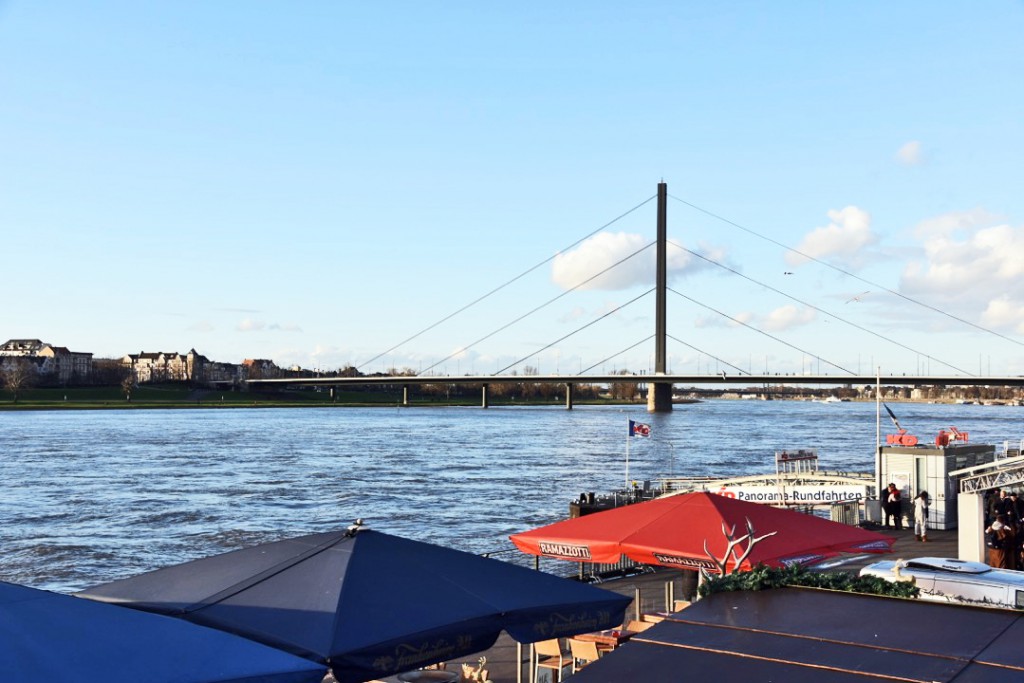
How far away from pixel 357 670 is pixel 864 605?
2.79 meters

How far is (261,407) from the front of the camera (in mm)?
150375

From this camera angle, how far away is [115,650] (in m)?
4.82

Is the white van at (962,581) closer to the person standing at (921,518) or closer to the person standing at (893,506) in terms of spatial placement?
the person standing at (921,518)

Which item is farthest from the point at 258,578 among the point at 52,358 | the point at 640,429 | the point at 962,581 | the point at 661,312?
the point at 52,358

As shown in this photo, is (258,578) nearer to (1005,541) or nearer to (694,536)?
(694,536)

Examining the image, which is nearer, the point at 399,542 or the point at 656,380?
the point at 399,542

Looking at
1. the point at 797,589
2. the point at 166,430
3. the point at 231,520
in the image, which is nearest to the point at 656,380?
the point at 166,430

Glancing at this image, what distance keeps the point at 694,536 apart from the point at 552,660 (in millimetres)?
2107

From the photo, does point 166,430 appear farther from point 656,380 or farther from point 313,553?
point 313,553

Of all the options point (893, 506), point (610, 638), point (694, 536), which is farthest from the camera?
point (893, 506)

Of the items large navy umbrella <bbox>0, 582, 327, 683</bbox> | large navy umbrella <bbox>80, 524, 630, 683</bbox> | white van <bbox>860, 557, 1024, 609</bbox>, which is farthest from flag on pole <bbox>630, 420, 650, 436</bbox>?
large navy umbrella <bbox>0, 582, 327, 683</bbox>

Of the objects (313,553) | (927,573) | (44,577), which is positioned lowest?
(44,577)

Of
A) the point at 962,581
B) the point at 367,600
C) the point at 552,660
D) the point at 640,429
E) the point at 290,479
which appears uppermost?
the point at 640,429

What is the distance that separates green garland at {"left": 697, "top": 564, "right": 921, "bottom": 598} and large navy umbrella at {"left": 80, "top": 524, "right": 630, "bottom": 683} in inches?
53.8
